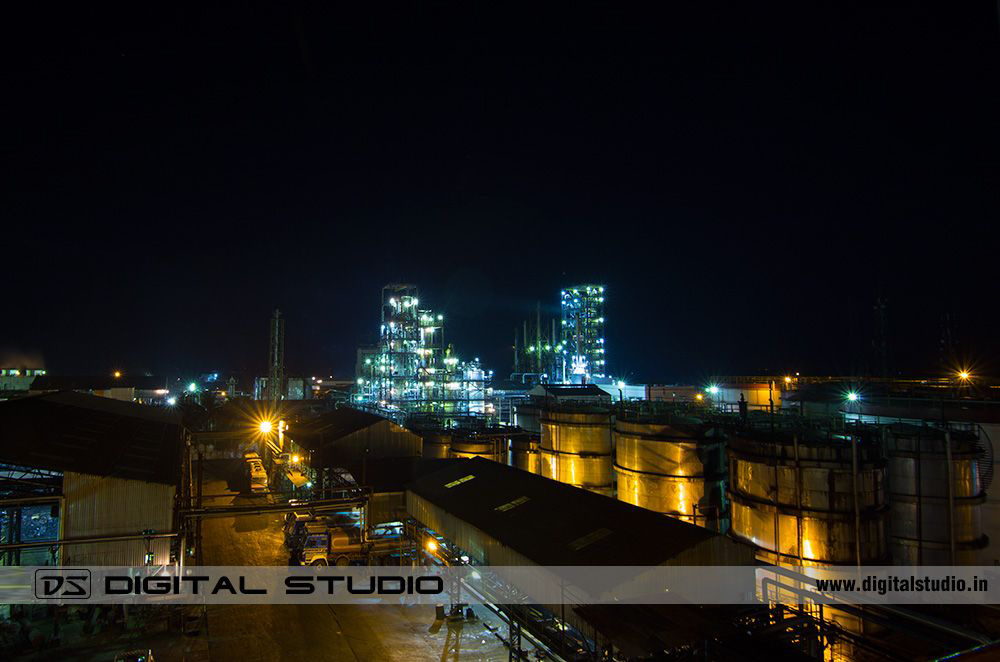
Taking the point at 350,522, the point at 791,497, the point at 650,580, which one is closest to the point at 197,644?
the point at 350,522

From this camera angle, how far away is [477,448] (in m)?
27.0

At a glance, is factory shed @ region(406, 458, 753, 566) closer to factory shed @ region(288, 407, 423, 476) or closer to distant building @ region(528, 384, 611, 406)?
factory shed @ region(288, 407, 423, 476)

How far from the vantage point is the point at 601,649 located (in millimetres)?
9250

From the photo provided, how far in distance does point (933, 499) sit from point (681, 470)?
711 centimetres

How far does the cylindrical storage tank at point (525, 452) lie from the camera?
27.4m

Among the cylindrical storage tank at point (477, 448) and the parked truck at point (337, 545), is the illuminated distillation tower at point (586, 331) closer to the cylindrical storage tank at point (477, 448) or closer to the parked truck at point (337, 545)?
the cylindrical storage tank at point (477, 448)

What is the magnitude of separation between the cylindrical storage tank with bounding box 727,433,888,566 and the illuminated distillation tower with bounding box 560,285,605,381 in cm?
5351

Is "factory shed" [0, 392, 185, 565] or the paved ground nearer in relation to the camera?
the paved ground

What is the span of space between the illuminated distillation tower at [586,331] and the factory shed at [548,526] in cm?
5199

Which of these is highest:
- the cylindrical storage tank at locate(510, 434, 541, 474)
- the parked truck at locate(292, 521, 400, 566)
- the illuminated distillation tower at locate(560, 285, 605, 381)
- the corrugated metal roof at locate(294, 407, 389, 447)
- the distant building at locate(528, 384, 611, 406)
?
the illuminated distillation tower at locate(560, 285, 605, 381)

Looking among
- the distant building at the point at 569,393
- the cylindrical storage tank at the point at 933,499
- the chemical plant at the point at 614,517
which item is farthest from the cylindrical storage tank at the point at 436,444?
the cylindrical storage tank at the point at 933,499

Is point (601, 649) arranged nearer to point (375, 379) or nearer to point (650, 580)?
point (650, 580)

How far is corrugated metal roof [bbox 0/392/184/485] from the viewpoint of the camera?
15.9 m

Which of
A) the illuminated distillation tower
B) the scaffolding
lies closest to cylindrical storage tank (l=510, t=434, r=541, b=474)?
the scaffolding
